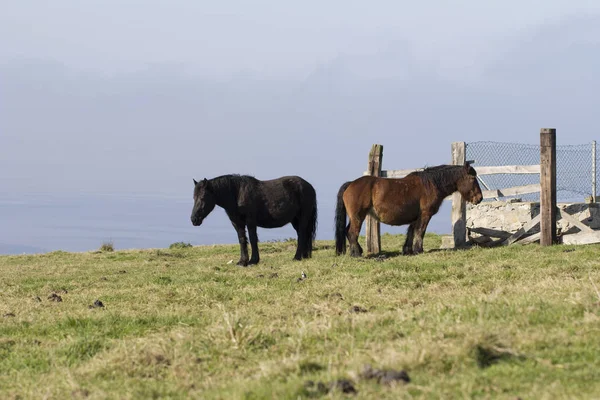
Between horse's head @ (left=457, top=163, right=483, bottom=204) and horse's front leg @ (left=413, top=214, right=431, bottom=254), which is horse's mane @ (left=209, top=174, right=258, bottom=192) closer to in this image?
horse's front leg @ (left=413, top=214, right=431, bottom=254)

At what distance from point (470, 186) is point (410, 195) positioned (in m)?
1.43

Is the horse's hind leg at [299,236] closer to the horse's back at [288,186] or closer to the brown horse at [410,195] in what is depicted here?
the horse's back at [288,186]

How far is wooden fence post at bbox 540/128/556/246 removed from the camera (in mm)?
17000

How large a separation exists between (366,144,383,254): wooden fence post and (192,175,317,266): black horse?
169cm

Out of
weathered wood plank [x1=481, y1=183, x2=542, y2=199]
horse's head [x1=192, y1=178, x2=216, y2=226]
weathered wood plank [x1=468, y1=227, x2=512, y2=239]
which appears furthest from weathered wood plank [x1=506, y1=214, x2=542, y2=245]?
horse's head [x1=192, y1=178, x2=216, y2=226]

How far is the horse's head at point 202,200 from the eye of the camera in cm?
1755

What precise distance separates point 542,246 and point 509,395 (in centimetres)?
1260

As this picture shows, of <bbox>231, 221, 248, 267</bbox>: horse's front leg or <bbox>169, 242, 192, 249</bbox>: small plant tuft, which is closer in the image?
<bbox>231, 221, 248, 267</bbox>: horse's front leg

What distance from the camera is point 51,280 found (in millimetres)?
15836

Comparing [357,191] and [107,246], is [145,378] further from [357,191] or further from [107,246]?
[107,246]

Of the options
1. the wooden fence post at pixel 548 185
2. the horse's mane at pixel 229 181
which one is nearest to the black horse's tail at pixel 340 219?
the horse's mane at pixel 229 181

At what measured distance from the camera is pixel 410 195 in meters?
17.0

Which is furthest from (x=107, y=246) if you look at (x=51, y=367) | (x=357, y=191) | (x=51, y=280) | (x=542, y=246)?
(x=51, y=367)

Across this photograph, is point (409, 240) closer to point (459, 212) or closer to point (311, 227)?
point (459, 212)
